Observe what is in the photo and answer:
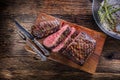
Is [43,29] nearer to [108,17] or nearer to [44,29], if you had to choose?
[44,29]

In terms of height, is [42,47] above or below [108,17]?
below

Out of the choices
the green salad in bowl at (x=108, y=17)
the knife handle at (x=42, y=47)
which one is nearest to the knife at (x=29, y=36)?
the knife handle at (x=42, y=47)

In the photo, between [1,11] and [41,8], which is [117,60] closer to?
[41,8]

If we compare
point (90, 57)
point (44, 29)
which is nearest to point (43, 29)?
point (44, 29)

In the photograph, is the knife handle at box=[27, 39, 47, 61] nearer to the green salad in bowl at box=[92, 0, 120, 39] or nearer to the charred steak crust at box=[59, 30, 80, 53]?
the charred steak crust at box=[59, 30, 80, 53]

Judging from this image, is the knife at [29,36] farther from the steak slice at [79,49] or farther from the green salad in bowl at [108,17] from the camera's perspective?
the green salad in bowl at [108,17]

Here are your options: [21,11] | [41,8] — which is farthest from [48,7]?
[21,11]
